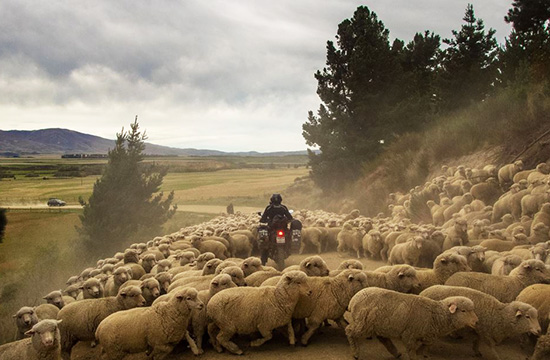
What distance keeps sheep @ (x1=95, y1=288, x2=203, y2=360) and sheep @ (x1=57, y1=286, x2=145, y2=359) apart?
24.3 inches

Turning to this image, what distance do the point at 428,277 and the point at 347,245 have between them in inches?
306

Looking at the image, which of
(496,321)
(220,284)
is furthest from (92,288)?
(496,321)

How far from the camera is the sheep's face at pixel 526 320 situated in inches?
253

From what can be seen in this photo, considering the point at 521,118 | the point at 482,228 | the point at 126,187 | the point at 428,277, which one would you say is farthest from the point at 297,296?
the point at 126,187

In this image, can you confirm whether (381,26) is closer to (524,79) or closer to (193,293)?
(524,79)

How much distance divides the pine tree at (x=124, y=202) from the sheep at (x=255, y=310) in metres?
22.5

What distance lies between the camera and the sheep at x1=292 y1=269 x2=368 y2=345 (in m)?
7.63

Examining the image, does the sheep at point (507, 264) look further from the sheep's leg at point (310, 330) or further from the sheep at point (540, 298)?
the sheep's leg at point (310, 330)

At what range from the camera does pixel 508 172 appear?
723 inches

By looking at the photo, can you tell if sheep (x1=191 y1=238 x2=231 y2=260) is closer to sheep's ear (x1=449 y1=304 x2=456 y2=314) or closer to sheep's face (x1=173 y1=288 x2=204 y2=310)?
sheep's face (x1=173 y1=288 x2=204 y2=310)

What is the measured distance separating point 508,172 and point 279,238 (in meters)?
11.4

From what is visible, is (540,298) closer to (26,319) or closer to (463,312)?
(463,312)

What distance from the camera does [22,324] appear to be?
26.2 feet

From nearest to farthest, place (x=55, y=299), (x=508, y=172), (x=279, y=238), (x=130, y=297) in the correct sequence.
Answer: (x=130, y=297)
(x=55, y=299)
(x=279, y=238)
(x=508, y=172)
